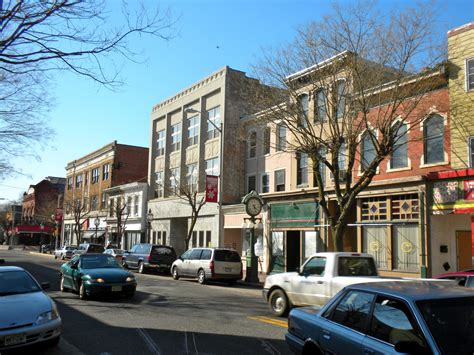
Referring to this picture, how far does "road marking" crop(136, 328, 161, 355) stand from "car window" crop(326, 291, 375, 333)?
352 cm

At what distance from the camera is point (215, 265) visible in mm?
20750

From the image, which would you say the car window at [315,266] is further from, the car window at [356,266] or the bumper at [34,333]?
the bumper at [34,333]

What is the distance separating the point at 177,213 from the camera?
38062 mm

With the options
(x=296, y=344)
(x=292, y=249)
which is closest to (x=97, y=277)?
(x=296, y=344)

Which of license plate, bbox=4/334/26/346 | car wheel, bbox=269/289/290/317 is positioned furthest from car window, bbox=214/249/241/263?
license plate, bbox=4/334/26/346

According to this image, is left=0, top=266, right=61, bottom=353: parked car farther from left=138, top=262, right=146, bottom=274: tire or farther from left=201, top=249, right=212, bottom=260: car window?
left=138, top=262, right=146, bottom=274: tire

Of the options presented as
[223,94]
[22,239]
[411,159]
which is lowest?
[22,239]

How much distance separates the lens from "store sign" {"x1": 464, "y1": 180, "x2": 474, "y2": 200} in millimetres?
16953

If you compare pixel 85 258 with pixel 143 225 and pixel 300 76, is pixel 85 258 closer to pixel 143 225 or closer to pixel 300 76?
pixel 300 76

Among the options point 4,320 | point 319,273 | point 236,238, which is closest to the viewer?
point 4,320

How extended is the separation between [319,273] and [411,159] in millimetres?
10859

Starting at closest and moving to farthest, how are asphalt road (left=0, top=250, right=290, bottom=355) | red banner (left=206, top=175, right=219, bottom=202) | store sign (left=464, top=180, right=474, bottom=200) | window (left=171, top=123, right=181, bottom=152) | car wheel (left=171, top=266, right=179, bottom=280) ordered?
asphalt road (left=0, top=250, right=290, bottom=355) < store sign (left=464, top=180, right=474, bottom=200) < car wheel (left=171, top=266, right=179, bottom=280) < red banner (left=206, top=175, right=219, bottom=202) < window (left=171, top=123, right=181, bottom=152)

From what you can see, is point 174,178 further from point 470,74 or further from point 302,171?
point 470,74

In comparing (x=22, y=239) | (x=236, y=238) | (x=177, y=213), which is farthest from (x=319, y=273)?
Answer: (x=22, y=239)
